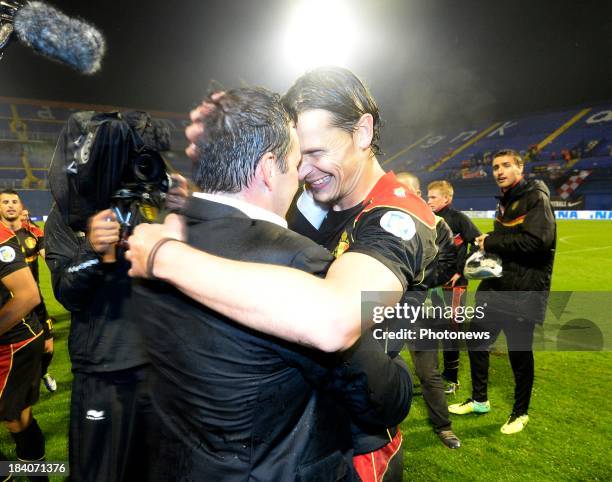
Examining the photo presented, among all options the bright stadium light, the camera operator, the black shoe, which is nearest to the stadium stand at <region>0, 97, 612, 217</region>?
the bright stadium light

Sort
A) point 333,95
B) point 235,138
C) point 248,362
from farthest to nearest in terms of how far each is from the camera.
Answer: point 333,95, point 235,138, point 248,362

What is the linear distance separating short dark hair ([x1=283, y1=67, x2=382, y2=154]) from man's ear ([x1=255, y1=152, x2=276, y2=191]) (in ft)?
2.08

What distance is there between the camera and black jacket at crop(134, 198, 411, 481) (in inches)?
39.9

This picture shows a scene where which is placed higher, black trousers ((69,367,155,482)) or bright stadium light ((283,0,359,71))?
bright stadium light ((283,0,359,71))

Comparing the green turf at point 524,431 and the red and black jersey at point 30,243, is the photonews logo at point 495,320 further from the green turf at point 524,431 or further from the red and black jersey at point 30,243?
the red and black jersey at point 30,243

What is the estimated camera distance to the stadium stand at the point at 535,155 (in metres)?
24.7

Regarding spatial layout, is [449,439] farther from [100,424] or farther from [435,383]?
[100,424]

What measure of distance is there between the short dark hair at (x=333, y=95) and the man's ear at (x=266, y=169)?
2.08 feet

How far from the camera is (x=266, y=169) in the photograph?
114cm

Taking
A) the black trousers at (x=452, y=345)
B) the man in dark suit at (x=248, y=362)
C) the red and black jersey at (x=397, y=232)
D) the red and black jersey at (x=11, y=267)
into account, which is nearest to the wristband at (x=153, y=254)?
the man in dark suit at (x=248, y=362)

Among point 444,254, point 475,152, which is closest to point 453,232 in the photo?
point 444,254

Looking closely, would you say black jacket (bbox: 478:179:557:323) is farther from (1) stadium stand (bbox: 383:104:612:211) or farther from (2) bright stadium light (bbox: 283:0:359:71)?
(1) stadium stand (bbox: 383:104:612:211)

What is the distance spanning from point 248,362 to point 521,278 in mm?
3794

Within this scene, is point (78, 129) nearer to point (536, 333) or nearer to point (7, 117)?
point (536, 333)
